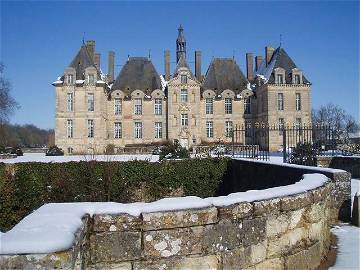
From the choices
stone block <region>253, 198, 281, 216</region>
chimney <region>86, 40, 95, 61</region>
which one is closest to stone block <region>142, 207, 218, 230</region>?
stone block <region>253, 198, 281, 216</region>

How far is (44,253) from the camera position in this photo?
2.25m

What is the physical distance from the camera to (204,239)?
11.6ft

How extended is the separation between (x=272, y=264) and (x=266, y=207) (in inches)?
25.0

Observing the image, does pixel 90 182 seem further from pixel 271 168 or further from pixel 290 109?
pixel 290 109

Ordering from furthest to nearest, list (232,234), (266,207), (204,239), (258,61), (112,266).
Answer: (258,61), (266,207), (232,234), (204,239), (112,266)

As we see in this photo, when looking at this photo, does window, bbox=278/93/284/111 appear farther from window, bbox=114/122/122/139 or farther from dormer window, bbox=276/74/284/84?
window, bbox=114/122/122/139

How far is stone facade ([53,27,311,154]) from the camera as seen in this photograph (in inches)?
1586

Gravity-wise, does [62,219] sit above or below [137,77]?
below

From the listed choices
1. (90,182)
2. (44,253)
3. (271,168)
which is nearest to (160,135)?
(90,182)

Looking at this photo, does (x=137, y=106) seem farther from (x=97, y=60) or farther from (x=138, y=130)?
(x=97, y=60)

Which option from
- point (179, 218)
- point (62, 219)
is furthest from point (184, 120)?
point (62, 219)

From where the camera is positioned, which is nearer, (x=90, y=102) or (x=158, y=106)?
(x=90, y=102)

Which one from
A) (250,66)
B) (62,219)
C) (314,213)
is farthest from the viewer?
(250,66)

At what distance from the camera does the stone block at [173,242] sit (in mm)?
3330
